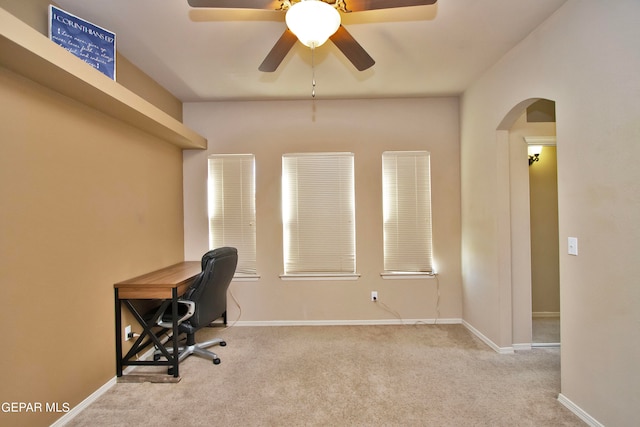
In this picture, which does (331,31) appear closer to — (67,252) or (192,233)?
(67,252)

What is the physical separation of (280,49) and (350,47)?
1.51 ft

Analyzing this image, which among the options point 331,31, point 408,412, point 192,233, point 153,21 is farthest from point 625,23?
point 192,233

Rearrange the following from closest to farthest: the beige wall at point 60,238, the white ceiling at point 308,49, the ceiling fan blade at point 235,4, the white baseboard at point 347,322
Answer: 1. the ceiling fan blade at point 235,4
2. the beige wall at point 60,238
3. the white ceiling at point 308,49
4. the white baseboard at point 347,322

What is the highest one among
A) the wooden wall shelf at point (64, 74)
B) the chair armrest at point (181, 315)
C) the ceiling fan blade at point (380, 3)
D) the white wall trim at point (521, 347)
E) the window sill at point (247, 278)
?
the ceiling fan blade at point (380, 3)

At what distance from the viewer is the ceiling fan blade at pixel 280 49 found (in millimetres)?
1729

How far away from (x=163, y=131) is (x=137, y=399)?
2.33 metres

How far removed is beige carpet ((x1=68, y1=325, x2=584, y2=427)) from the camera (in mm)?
1895

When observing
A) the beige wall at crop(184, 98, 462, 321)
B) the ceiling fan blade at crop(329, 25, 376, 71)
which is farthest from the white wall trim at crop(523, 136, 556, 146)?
the ceiling fan blade at crop(329, 25, 376, 71)

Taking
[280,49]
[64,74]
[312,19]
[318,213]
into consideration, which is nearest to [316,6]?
[312,19]

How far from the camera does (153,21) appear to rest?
204 centimetres

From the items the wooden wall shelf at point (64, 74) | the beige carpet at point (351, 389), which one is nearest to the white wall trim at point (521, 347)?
the beige carpet at point (351, 389)

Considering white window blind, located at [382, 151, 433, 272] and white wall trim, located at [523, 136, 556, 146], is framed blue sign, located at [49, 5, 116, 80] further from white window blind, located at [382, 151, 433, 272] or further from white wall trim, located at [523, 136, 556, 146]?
white wall trim, located at [523, 136, 556, 146]
